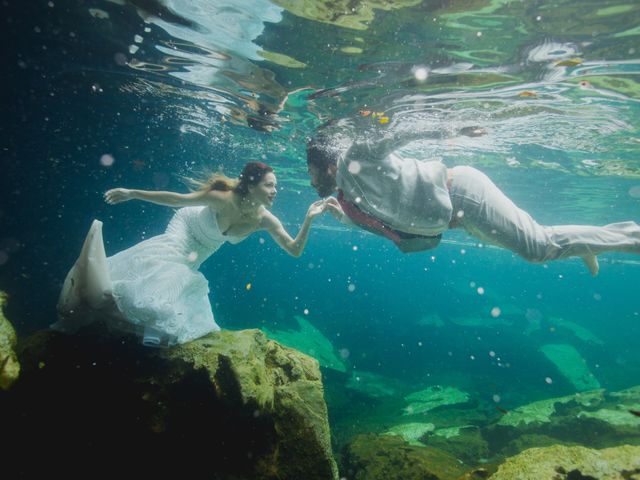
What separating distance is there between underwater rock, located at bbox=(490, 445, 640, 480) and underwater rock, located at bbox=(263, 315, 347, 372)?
14730mm

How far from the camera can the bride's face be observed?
6965 millimetres

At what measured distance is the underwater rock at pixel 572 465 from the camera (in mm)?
3717

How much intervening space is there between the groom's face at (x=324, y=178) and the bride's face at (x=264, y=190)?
137 centimetres

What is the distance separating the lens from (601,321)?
112ft

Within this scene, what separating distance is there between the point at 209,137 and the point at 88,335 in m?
13.5

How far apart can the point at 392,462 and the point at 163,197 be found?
694 cm

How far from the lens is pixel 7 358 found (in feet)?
12.7

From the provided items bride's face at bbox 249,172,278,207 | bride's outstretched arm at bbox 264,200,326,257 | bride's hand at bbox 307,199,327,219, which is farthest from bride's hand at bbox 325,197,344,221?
bride's face at bbox 249,172,278,207

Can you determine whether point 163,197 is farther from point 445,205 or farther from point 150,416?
point 445,205

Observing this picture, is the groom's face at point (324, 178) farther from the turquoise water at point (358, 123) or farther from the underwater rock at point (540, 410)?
the underwater rock at point (540, 410)

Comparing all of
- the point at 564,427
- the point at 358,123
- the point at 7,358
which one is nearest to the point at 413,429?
the point at 564,427

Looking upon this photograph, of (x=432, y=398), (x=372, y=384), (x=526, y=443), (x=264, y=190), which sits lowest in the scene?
(x=372, y=384)

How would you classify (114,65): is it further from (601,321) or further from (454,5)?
(601,321)

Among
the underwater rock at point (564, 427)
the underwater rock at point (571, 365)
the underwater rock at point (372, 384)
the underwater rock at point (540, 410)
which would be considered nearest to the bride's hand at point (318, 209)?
the underwater rock at point (564, 427)
